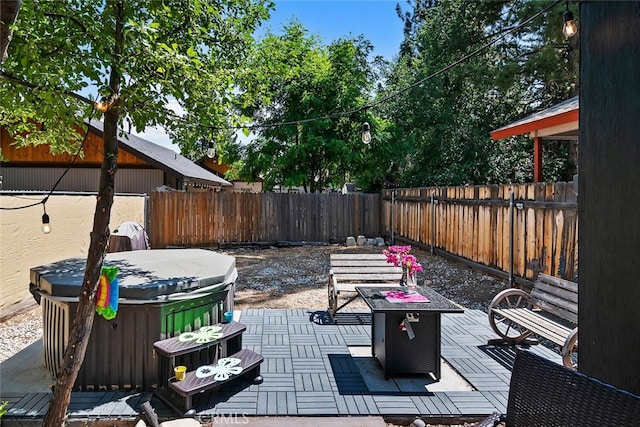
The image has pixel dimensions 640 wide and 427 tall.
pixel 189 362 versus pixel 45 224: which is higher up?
pixel 45 224

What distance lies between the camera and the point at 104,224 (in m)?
2.48

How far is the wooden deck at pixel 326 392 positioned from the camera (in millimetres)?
2875

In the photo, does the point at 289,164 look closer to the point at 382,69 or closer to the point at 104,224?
the point at 382,69

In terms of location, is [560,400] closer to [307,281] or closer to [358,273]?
[358,273]

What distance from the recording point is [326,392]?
3203 millimetres

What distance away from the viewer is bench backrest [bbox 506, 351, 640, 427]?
1394 mm

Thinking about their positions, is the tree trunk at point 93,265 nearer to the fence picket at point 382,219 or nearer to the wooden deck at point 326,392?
the wooden deck at point 326,392

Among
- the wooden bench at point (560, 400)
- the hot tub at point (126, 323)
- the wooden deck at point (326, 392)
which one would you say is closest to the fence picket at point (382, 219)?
the wooden deck at point (326, 392)

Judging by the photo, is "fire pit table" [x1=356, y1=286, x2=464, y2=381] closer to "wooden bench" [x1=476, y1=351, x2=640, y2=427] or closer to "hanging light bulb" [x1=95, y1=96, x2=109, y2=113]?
"wooden bench" [x1=476, y1=351, x2=640, y2=427]

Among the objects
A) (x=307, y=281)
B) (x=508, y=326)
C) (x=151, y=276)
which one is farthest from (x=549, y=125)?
(x=151, y=276)

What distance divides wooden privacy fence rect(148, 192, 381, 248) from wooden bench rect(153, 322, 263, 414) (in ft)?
28.5

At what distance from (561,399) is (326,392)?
1938 mm

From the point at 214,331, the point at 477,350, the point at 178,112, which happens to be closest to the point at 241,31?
the point at 178,112

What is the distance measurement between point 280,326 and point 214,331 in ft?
5.10
